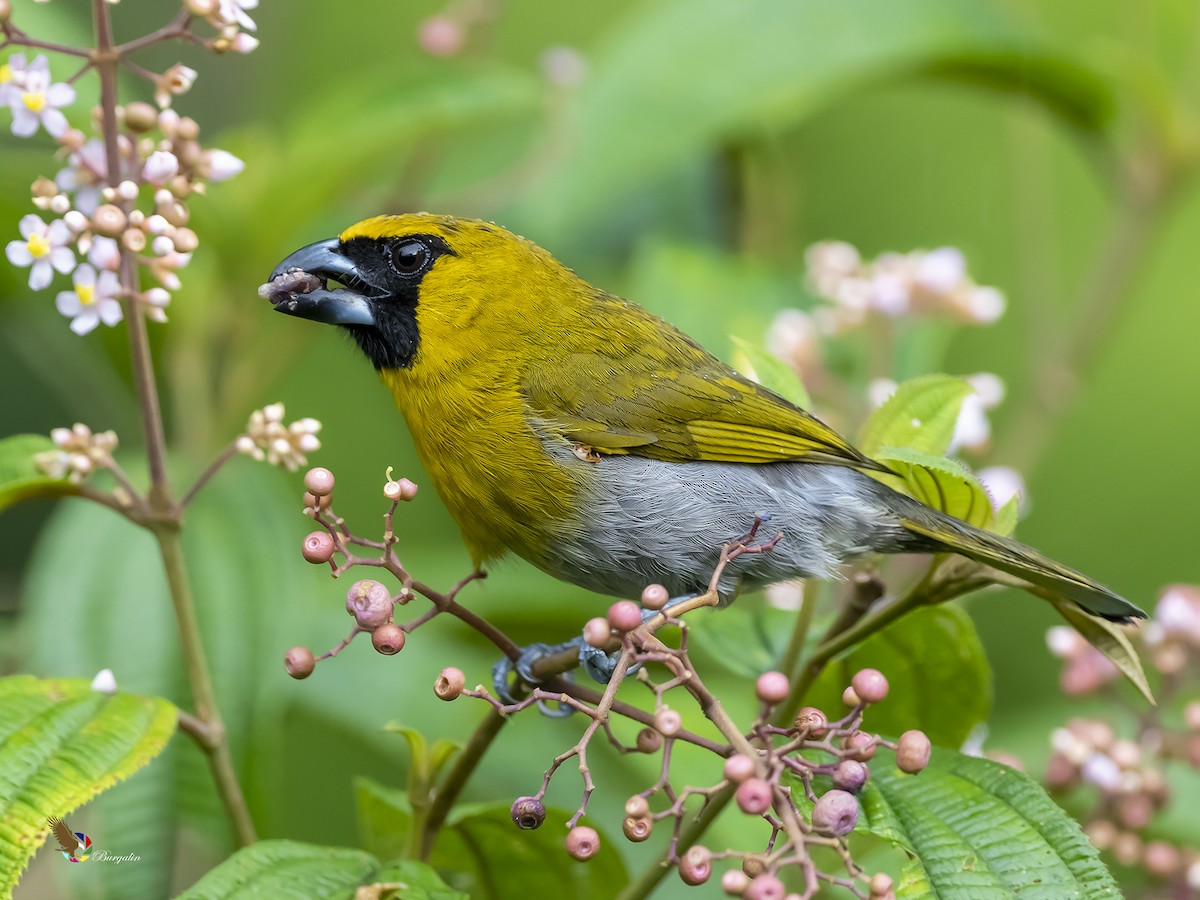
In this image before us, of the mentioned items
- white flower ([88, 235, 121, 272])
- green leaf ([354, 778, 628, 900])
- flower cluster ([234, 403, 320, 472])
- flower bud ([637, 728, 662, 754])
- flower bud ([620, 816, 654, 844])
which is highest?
white flower ([88, 235, 121, 272])

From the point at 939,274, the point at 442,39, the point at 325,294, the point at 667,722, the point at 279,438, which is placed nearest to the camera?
the point at 667,722

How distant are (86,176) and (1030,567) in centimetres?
117

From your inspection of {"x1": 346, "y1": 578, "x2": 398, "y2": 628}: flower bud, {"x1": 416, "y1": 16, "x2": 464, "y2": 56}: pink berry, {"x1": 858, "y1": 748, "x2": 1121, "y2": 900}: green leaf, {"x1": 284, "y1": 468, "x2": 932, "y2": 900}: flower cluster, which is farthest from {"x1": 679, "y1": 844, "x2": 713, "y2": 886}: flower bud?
{"x1": 416, "y1": 16, "x2": 464, "y2": 56}: pink berry

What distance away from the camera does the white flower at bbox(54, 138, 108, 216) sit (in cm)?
153

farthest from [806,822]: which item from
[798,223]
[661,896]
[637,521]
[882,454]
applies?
[798,223]

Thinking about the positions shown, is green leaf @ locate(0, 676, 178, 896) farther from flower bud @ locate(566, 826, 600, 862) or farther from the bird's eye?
the bird's eye

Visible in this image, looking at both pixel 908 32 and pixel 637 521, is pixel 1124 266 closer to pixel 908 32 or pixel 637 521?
pixel 908 32

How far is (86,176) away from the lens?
5.04 feet

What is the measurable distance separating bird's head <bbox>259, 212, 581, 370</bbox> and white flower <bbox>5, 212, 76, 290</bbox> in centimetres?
53

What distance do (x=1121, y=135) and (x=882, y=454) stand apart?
2.31 m

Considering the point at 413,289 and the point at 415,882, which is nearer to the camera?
the point at 415,882

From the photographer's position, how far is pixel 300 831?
3633 millimetres

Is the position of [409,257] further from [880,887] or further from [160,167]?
[880,887]

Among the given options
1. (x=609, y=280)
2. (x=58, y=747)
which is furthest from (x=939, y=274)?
(x=58, y=747)
